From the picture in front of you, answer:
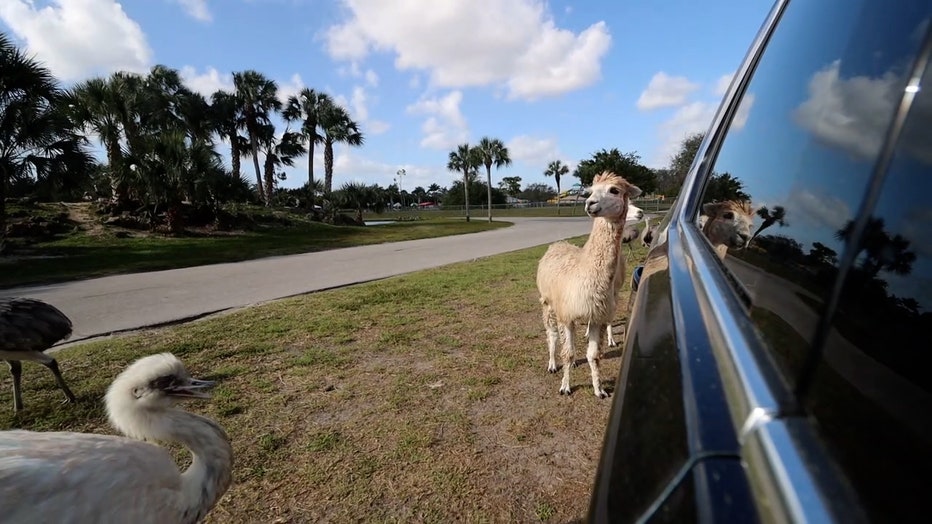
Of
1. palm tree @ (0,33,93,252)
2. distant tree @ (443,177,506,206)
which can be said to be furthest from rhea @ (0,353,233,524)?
distant tree @ (443,177,506,206)

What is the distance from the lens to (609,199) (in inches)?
160

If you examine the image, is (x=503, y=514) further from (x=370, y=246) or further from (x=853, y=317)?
(x=370, y=246)

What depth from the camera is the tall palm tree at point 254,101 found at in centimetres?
3400

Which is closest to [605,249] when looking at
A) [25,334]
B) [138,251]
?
[25,334]

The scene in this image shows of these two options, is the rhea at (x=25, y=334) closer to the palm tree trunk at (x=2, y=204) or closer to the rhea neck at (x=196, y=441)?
the rhea neck at (x=196, y=441)

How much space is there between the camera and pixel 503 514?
2.76 meters

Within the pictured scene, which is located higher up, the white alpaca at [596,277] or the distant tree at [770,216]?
the distant tree at [770,216]

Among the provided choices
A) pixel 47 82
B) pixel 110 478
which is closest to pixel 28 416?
pixel 110 478

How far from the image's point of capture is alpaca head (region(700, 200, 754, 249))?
126 cm

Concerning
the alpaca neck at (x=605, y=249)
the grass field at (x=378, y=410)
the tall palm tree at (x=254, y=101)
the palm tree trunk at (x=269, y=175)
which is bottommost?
the grass field at (x=378, y=410)

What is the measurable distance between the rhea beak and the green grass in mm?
10986

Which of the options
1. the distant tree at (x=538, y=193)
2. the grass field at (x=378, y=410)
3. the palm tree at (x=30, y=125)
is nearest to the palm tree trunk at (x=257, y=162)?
the palm tree at (x=30, y=125)

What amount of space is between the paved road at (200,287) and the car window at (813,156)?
7.86m

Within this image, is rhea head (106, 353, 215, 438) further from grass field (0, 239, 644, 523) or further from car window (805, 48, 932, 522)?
car window (805, 48, 932, 522)
